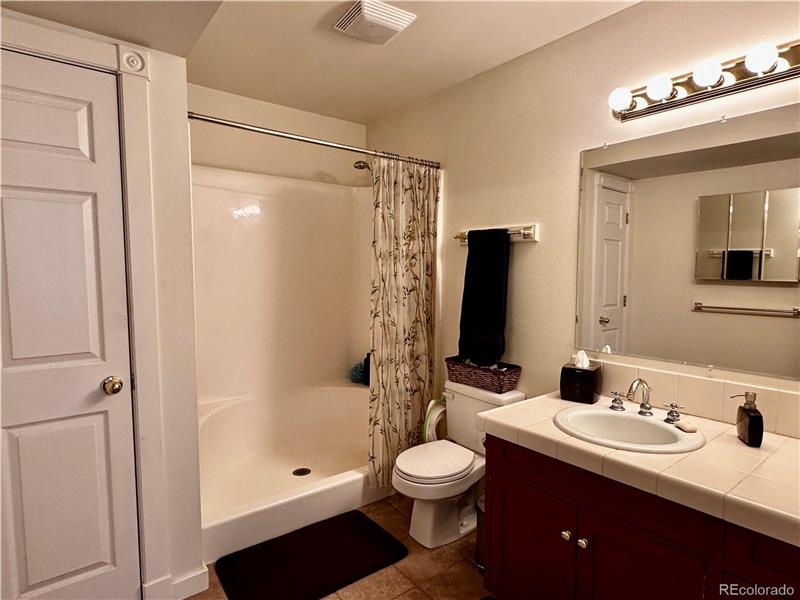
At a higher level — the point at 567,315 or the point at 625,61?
the point at 625,61

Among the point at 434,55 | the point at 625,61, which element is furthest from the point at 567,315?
the point at 434,55

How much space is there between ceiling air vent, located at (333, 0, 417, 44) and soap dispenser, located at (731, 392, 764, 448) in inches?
74.9

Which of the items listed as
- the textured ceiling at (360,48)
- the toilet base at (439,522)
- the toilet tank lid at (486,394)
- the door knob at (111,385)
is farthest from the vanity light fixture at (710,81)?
the door knob at (111,385)

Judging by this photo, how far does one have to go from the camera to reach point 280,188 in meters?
3.12

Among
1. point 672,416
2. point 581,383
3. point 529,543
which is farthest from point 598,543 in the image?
point 581,383

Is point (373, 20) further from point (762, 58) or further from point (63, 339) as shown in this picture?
point (63, 339)

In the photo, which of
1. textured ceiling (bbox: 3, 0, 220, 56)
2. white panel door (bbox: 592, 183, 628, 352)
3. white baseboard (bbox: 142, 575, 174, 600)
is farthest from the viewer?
white panel door (bbox: 592, 183, 628, 352)

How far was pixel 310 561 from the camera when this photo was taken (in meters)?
2.05

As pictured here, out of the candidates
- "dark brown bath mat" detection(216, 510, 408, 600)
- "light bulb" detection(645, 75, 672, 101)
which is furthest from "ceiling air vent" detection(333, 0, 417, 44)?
"dark brown bath mat" detection(216, 510, 408, 600)

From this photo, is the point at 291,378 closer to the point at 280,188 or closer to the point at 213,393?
the point at 213,393

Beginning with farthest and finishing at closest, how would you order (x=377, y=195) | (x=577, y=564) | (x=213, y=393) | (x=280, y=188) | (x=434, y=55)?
(x=280, y=188) → (x=213, y=393) → (x=377, y=195) → (x=434, y=55) → (x=577, y=564)

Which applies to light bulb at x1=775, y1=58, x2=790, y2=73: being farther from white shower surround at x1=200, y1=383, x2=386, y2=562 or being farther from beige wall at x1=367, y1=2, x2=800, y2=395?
white shower surround at x1=200, y1=383, x2=386, y2=562

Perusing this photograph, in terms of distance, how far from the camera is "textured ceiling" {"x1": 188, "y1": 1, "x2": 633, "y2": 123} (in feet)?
6.20

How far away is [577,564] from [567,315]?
1.04 m
